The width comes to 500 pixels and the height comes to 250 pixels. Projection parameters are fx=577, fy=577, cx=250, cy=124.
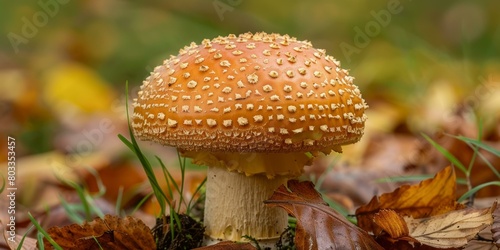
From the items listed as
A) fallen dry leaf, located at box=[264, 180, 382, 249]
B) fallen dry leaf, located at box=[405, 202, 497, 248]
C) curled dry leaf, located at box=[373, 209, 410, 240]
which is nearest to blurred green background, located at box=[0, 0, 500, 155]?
fallen dry leaf, located at box=[405, 202, 497, 248]

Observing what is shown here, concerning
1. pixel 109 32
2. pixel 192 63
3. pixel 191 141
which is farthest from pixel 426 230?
pixel 109 32

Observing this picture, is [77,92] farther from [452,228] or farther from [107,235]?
[452,228]

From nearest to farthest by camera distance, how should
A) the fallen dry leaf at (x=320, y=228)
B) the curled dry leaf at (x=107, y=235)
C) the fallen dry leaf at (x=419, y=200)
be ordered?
the fallen dry leaf at (x=320, y=228), the curled dry leaf at (x=107, y=235), the fallen dry leaf at (x=419, y=200)

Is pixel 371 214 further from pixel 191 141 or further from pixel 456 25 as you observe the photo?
pixel 456 25

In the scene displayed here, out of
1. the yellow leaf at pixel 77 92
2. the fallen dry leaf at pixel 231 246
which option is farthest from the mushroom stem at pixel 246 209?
the yellow leaf at pixel 77 92

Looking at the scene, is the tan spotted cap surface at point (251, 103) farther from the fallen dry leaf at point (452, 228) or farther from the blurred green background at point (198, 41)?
the blurred green background at point (198, 41)

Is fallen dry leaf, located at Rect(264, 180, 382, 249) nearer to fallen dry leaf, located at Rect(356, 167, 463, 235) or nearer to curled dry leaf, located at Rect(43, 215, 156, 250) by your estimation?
fallen dry leaf, located at Rect(356, 167, 463, 235)

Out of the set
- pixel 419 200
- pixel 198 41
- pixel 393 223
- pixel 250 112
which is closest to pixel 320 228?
pixel 393 223
